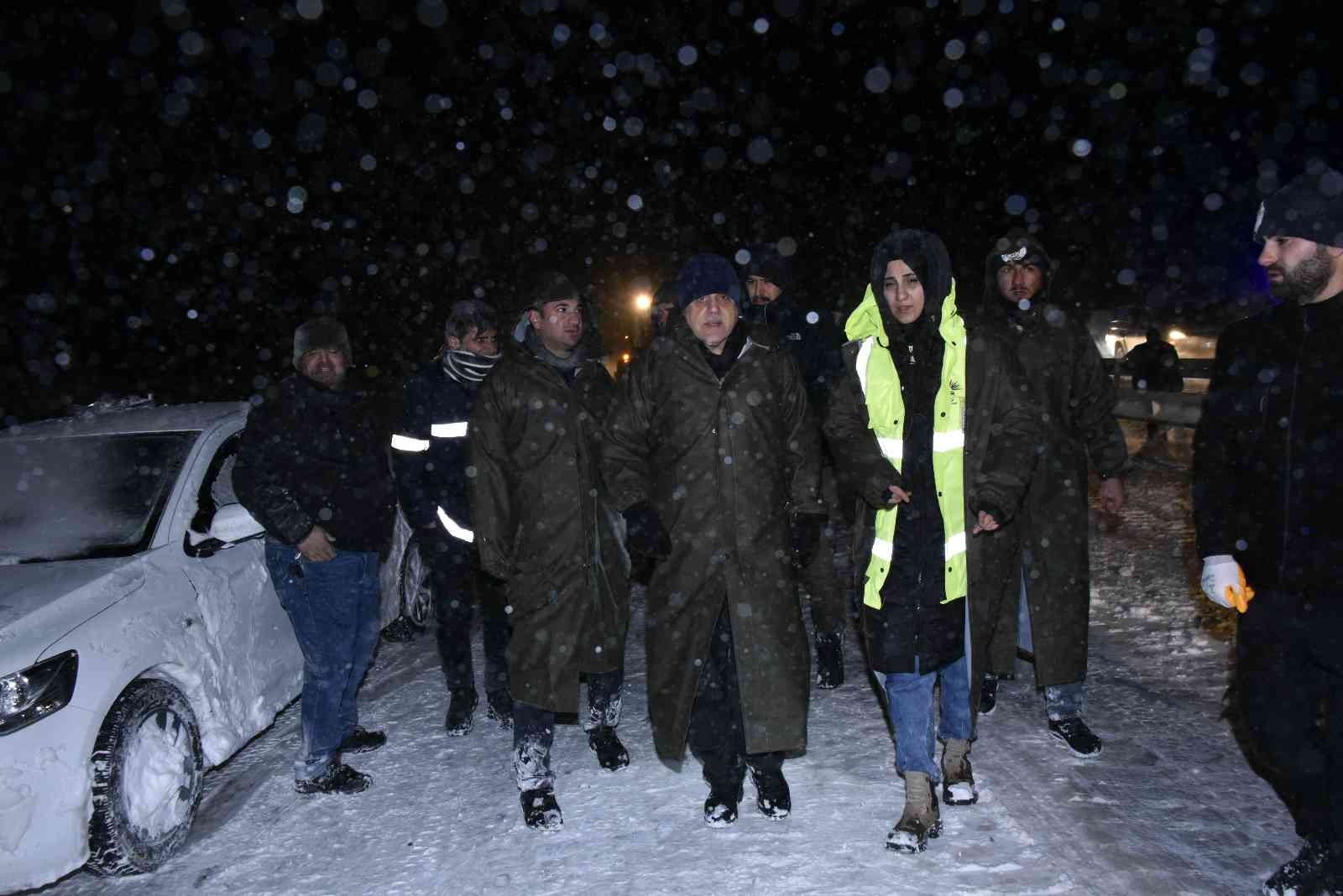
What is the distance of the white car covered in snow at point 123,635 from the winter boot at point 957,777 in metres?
3.09

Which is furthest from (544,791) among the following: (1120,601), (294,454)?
(1120,601)

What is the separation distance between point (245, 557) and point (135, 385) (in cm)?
912

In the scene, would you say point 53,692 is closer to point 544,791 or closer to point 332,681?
point 332,681

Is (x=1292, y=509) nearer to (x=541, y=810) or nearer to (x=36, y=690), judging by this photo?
(x=541, y=810)

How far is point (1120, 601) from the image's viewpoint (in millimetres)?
6863

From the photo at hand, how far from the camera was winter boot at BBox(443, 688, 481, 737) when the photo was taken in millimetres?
5250

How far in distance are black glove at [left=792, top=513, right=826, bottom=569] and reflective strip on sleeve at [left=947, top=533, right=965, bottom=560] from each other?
19.3 inches

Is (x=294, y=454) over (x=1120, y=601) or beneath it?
over

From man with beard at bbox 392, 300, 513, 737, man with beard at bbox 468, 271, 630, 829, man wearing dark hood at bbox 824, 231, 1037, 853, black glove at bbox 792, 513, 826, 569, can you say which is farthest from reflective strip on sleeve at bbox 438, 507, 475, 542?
man wearing dark hood at bbox 824, 231, 1037, 853

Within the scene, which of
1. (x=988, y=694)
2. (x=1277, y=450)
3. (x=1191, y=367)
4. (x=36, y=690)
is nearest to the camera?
(x=1277, y=450)

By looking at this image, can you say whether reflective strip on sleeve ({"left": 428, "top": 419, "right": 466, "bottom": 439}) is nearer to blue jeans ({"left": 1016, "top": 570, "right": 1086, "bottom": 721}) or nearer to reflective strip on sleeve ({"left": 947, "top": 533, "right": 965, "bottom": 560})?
reflective strip on sleeve ({"left": 947, "top": 533, "right": 965, "bottom": 560})

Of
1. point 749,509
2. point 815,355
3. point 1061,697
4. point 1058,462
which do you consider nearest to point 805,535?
point 749,509

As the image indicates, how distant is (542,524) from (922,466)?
156 centimetres

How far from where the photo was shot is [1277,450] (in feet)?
10.5
